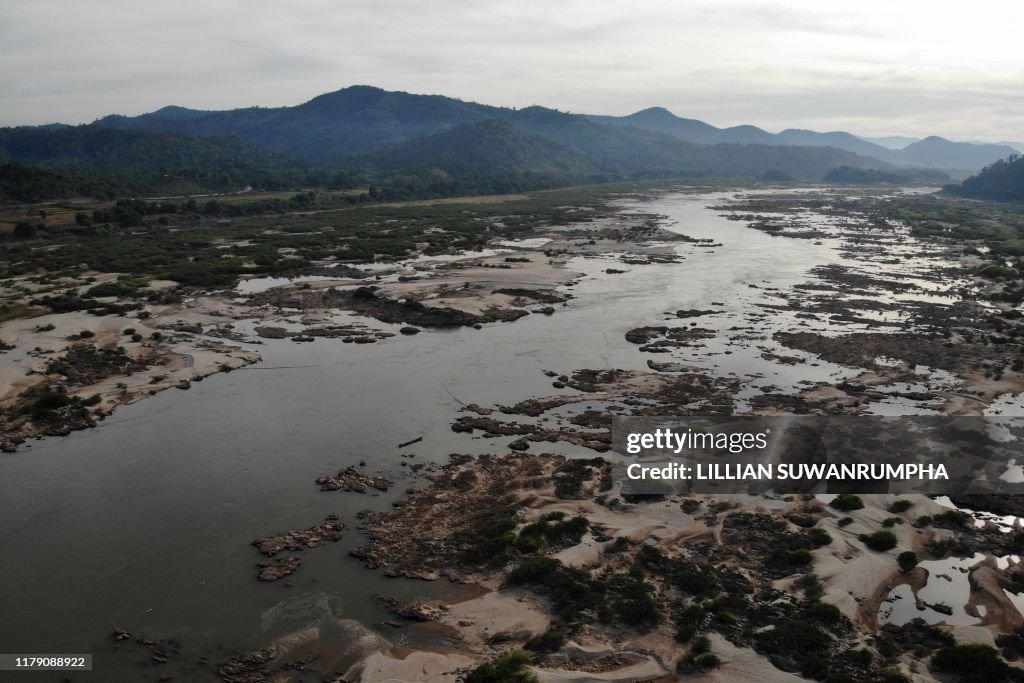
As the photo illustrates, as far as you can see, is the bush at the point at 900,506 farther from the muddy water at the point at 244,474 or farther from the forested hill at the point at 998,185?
the forested hill at the point at 998,185

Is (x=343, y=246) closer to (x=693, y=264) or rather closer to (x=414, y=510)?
(x=693, y=264)

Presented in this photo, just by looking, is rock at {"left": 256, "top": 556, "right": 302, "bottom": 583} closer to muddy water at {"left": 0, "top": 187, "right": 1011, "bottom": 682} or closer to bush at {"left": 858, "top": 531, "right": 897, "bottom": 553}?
muddy water at {"left": 0, "top": 187, "right": 1011, "bottom": 682}

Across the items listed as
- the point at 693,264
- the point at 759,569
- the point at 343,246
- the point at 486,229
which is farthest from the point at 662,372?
the point at 486,229

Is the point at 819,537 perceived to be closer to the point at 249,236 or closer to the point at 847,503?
the point at 847,503

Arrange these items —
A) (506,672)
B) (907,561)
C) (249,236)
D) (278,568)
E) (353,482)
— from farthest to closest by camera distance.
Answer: (249,236) < (353,482) < (278,568) < (907,561) < (506,672)

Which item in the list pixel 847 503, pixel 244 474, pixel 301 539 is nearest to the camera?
pixel 301 539

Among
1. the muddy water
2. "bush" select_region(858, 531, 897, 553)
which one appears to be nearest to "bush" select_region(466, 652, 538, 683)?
the muddy water

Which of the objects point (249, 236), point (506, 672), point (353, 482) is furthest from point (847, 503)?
point (249, 236)
